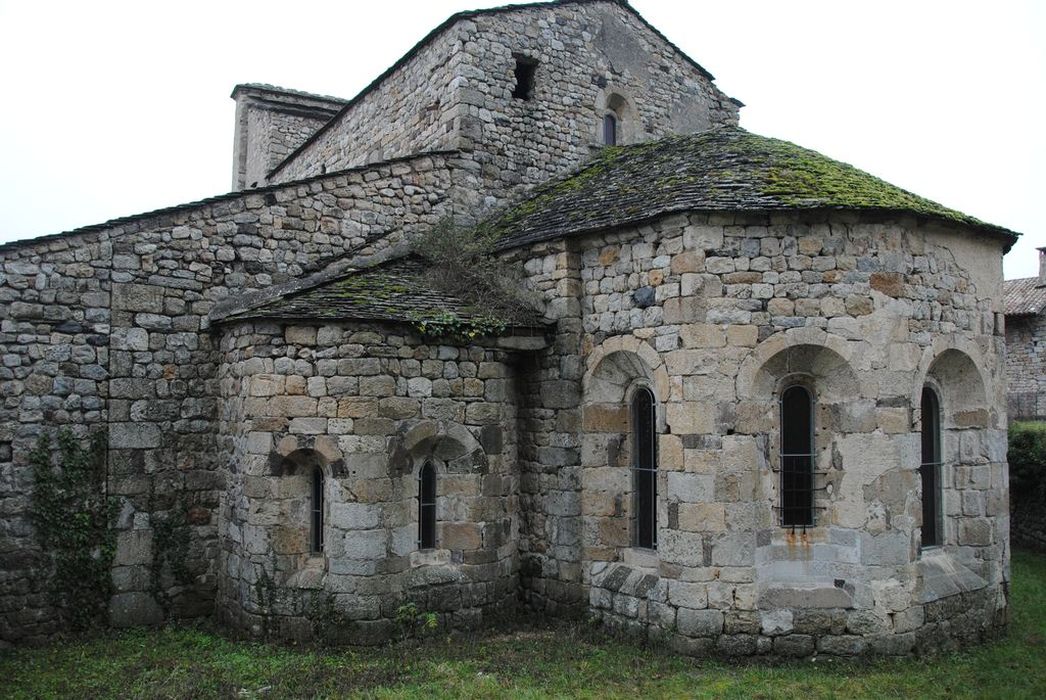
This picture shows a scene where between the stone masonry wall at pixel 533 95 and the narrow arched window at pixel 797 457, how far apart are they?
5631mm

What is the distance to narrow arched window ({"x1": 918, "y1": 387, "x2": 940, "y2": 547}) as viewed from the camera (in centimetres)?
937

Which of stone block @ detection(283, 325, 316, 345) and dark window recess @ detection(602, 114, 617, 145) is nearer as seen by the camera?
stone block @ detection(283, 325, 316, 345)

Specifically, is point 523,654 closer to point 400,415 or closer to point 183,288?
point 400,415

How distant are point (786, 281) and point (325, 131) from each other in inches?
439

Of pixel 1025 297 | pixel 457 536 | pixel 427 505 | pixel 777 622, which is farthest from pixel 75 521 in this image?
pixel 1025 297

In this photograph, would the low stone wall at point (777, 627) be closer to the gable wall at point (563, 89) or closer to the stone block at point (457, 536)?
the stone block at point (457, 536)

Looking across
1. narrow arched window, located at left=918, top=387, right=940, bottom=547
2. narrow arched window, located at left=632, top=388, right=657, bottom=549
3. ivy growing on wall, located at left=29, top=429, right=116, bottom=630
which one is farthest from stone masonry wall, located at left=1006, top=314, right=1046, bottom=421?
ivy growing on wall, located at left=29, top=429, right=116, bottom=630

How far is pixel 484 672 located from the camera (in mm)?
7930

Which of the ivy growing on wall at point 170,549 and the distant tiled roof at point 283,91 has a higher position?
the distant tiled roof at point 283,91

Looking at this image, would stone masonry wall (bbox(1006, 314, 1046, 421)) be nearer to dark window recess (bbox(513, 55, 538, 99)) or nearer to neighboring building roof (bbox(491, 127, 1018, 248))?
neighboring building roof (bbox(491, 127, 1018, 248))

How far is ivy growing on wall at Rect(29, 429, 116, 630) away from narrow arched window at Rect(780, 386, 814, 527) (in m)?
7.67

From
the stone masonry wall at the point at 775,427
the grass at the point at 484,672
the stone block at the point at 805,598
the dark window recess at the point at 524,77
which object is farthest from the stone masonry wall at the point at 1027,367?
the stone block at the point at 805,598

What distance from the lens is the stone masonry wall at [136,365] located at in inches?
364

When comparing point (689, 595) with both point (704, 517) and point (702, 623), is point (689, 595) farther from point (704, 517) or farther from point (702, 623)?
point (704, 517)
